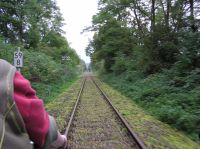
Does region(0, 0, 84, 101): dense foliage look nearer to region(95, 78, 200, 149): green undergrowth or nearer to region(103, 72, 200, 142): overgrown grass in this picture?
region(103, 72, 200, 142): overgrown grass

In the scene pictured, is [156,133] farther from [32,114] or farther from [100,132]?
[32,114]

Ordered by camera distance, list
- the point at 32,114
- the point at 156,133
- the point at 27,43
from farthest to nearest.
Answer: the point at 27,43, the point at 156,133, the point at 32,114

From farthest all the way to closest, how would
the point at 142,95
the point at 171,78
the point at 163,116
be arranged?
the point at 171,78
the point at 142,95
the point at 163,116

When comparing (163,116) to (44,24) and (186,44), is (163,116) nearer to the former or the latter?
(186,44)

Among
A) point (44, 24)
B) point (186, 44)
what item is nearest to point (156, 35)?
point (186, 44)

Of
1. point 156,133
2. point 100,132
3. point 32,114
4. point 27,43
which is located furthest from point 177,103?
point 27,43

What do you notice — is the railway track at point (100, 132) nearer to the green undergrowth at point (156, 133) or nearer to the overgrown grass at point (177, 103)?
the green undergrowth at point (156, 133)

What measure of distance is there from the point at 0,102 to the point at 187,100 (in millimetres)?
11205

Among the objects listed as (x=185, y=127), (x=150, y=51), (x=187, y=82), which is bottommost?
(x=185, y=127)

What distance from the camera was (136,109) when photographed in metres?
13.6

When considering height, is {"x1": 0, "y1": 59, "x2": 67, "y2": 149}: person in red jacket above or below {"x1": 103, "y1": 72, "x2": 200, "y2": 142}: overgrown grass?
above

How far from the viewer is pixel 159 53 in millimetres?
22797

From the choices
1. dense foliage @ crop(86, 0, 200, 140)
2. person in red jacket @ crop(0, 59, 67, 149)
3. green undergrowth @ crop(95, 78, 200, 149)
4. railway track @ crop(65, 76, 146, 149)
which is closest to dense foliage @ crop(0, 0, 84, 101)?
dense foliage @ crop(86, 0, 200, 140)

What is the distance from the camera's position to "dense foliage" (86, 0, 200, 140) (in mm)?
11867
